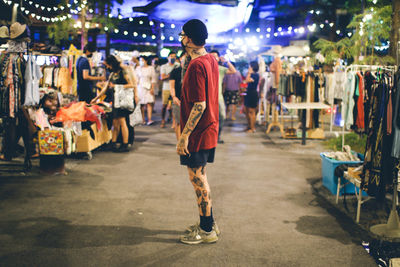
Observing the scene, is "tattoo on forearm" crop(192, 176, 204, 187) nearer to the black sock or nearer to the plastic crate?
the black sock

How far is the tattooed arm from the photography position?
3.98 m

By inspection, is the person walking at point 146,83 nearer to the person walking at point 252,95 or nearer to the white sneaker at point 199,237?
the person walking at point 252,95

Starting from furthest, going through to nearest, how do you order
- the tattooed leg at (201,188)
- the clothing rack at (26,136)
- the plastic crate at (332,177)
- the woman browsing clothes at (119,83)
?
the woman browsing clothes at (119,83) < the clothing rack at (26,136) < the plastic crate at (332,177) < the tattooed leg at (201,188)

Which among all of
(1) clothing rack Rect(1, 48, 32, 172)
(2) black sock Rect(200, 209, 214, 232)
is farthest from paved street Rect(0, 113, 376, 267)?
(1) clothing rack Rect(1, 48, 32, 172)

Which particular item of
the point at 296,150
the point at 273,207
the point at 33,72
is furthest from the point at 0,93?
the point at 296,150

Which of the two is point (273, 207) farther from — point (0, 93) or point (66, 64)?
point (66, 64)

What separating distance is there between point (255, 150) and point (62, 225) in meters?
5.65

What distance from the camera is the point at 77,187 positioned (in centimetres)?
633

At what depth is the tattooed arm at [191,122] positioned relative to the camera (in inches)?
157

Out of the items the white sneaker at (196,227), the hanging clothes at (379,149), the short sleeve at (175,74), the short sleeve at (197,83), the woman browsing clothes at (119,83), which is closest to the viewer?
the short sleeve at (197,83)

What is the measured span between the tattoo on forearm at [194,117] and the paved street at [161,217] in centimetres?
113

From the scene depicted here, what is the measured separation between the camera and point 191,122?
13.1 feet

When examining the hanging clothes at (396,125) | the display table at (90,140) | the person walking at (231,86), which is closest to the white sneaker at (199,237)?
the hanging clothes at (396,125)

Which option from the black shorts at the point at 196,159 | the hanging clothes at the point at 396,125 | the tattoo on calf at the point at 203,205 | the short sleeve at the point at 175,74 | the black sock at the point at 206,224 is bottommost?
the black sock at the point at 206,224
